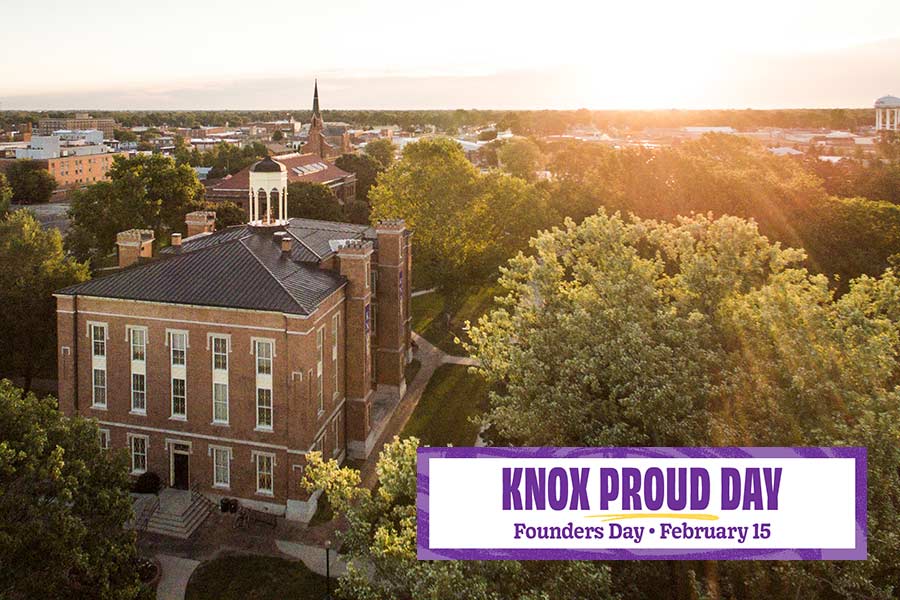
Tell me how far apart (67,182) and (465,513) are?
165m

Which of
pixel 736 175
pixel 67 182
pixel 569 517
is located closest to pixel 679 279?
pixel 569 517

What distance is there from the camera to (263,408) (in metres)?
32.5

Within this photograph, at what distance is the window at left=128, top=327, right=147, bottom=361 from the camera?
33.4m

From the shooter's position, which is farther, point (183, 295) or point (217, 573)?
point (183, 295)

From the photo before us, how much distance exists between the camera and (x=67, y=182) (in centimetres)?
15388

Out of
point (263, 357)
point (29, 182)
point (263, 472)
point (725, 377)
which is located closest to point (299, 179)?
point (263, 357)

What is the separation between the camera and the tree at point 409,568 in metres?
14.2

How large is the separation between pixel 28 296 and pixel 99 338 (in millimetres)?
12620

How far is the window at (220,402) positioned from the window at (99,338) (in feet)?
20.5

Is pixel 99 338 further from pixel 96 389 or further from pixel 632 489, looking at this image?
pixel 632 489

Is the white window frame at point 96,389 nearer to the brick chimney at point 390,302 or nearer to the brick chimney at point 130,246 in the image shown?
the brick chimney at point 130,246

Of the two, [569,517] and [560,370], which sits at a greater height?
[560,370]

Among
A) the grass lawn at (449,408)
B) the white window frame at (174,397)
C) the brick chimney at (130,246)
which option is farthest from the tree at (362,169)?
the white window frame at (174,397)

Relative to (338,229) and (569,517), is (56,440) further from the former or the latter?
(338,229)
